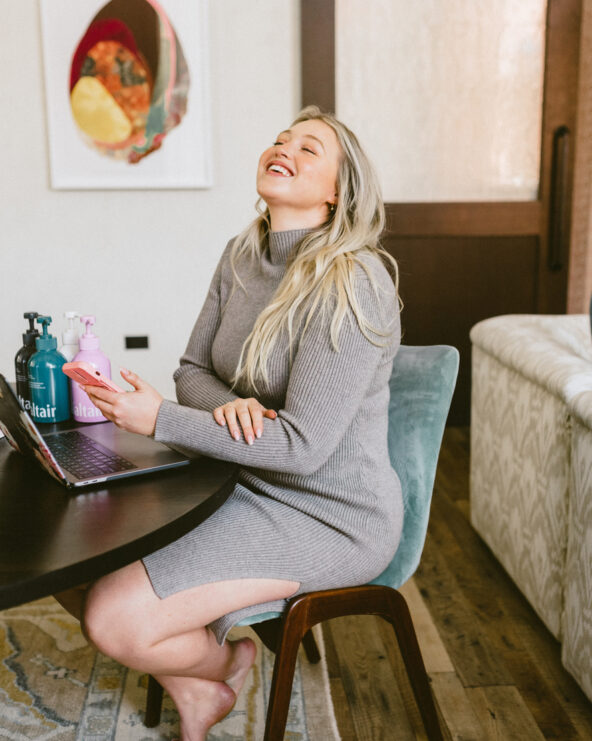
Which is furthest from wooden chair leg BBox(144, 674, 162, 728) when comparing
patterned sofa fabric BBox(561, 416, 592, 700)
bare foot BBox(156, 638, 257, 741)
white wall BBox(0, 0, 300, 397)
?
white wall BBox(0, 0, 300, 397)

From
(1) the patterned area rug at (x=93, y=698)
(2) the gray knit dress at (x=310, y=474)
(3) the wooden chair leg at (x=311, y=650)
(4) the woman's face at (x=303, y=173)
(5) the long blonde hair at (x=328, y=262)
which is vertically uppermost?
(4) the woman's face at (x=303, y=173)

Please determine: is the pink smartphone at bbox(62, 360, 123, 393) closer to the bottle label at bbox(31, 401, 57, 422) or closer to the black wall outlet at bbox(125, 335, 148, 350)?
the bottle label at bbox(31, 401, 57, 422)

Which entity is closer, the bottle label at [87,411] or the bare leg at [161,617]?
the bare leg at [161,617]

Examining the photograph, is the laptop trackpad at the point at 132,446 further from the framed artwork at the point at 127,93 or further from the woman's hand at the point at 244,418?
the framed artwork at the point at 127,93

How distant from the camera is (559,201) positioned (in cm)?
333

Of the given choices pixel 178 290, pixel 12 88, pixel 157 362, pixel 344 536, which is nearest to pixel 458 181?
pixel 178 290

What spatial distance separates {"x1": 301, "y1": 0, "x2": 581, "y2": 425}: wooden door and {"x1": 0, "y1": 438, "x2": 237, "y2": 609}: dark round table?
2.47 meters

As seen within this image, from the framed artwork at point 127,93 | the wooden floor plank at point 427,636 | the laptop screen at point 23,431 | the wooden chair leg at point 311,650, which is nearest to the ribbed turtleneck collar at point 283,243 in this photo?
the laptop screen at point 23,431

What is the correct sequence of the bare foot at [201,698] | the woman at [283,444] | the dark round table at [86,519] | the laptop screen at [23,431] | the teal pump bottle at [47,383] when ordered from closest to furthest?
the dark round table at [86,519] < the laptop screen at [23,431] < the woman at [283,444] < the bare foot at [201,698] < the teal pump bottle at [47,383]

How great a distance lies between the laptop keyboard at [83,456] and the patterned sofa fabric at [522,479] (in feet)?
3.40

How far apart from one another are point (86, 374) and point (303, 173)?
0.62m

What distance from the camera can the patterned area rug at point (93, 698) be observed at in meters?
1.44

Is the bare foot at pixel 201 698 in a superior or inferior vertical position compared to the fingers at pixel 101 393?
inferior

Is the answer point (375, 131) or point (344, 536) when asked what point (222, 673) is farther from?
point (375, 131)
